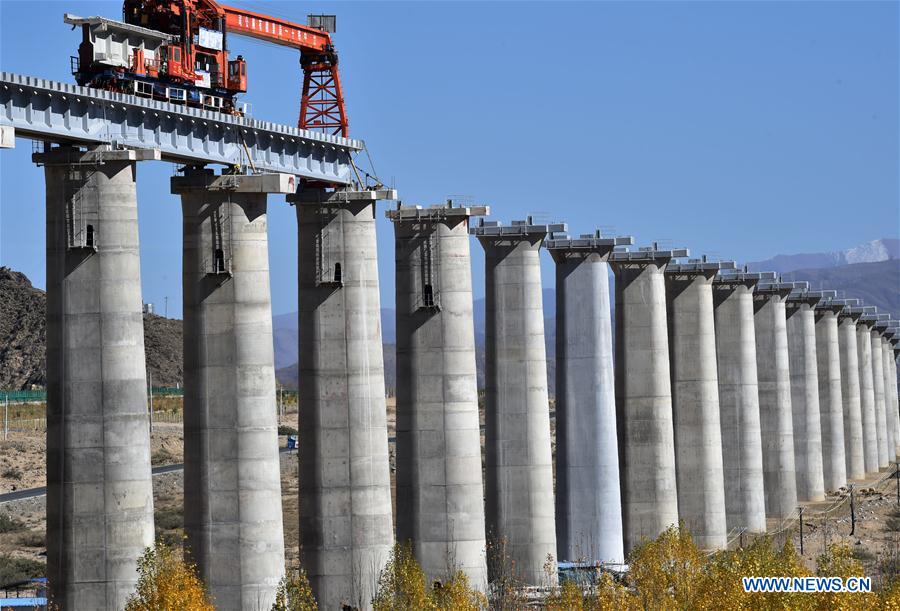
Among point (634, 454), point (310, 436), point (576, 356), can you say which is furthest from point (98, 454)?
point (634, 454)

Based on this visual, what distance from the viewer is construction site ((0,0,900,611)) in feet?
151

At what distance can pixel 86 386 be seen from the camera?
1807 inches

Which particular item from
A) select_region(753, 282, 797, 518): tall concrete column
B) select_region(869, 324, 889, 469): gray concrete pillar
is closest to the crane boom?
select_region(753, 282, 797, 518): tall concrete column

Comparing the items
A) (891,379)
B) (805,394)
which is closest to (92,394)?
(805,394)

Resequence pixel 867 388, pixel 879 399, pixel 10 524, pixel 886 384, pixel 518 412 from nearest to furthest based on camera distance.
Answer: pixel 518 412 < pixel 10 524 < pixel 867 388 < pixel 879 399 < pixel 886 384

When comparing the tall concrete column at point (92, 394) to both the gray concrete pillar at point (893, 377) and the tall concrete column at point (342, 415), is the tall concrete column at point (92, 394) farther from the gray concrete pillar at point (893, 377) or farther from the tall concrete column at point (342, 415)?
the gray concrete pillar at point (893, 377)

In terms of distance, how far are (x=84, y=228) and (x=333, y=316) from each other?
46.3 feet

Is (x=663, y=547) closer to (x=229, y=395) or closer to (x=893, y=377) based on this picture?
(x=229, y=395)

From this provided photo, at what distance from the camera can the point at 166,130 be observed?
166ft

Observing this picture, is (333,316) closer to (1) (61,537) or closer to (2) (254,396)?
(2) (254,396)

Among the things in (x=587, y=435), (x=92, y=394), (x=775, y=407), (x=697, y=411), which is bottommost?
(x=587, y=435)

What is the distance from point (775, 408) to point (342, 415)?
51.8 m

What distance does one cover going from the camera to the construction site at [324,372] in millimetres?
46031

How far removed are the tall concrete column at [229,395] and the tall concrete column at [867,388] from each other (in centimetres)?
9653
